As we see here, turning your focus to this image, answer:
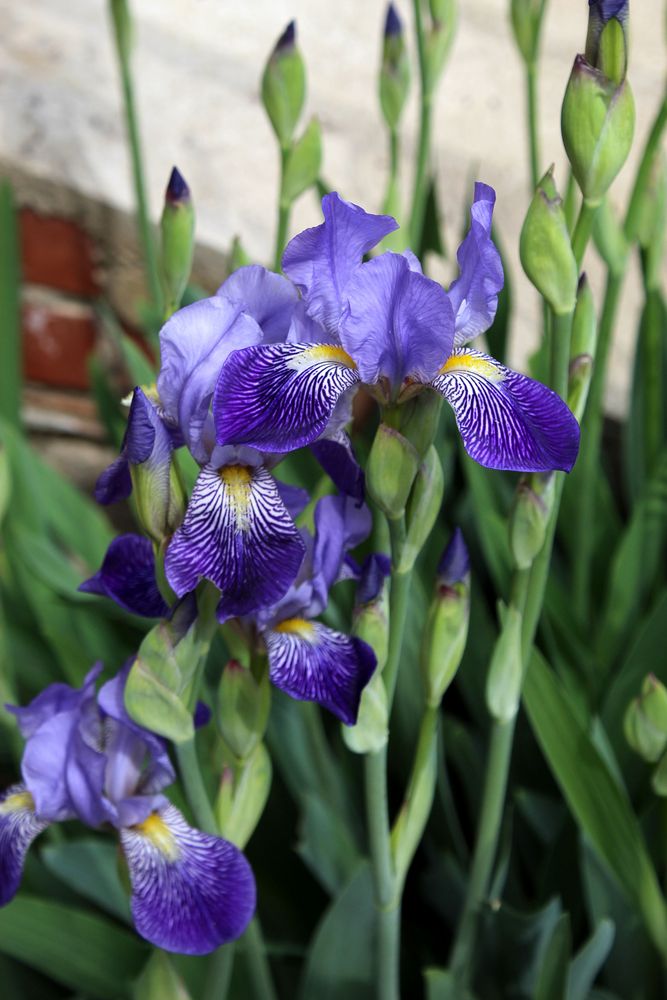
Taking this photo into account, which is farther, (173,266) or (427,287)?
(173,266)

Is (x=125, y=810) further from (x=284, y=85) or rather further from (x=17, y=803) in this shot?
(x=284, y=85)

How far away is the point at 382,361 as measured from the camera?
1.51ft

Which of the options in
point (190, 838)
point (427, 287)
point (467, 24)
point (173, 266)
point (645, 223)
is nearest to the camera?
point (427, 287)

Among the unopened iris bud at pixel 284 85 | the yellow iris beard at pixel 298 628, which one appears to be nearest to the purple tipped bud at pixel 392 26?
the unopened iris bud at pixel 284 85

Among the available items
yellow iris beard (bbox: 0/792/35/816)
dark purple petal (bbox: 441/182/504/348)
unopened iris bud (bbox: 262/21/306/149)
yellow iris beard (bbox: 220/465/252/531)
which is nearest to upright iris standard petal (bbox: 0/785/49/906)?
yellow iris beard (bbox: 0/792/35/816)

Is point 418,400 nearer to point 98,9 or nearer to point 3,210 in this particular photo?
point 3,210

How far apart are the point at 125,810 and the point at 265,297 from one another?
0.86 feet

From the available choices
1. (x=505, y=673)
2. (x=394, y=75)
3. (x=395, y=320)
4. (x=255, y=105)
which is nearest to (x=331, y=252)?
(x=395, y=320)

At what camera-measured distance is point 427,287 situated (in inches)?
17.2

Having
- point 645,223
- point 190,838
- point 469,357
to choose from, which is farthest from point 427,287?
point 645,223

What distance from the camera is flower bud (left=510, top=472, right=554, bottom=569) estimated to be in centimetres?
55

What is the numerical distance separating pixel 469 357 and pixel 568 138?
0.41ft

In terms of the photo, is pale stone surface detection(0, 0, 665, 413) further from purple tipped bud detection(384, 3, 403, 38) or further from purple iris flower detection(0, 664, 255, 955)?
purple iris flower detection(0, 664, 255, 955)

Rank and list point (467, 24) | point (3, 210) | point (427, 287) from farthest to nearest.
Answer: point (467, 24) < point (3, 210) < point (427, 287)
